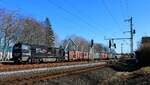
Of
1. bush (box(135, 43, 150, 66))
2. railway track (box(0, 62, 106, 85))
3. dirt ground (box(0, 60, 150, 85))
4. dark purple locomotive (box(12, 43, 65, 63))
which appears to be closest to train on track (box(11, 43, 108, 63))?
dark purple locomotive (box(12, 43, 65, 63))

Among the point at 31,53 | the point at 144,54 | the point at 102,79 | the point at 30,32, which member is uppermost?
the point at 30,32

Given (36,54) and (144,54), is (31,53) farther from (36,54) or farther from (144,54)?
(144,54)

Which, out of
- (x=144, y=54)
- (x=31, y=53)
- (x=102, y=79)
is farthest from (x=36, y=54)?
(x=102, y=79)

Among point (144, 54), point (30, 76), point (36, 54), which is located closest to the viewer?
point (30, 76)

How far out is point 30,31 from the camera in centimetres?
9519

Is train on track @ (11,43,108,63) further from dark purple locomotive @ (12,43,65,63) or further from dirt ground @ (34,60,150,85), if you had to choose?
dirt ground @ (34,60,150,85)

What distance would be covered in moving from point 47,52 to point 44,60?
2590 millimetres

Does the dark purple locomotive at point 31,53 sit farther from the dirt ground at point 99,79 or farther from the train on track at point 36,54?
the dirt ground at point 99,79

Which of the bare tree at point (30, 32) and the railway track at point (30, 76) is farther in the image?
the bare tree at point (30, 32)

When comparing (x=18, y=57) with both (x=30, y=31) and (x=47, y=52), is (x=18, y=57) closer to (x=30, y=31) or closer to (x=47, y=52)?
(x=47, y=52)

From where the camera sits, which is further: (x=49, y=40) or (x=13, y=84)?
(x=49, y=40)

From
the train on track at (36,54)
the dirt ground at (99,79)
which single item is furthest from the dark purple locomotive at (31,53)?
the dirt ground at (99,79)

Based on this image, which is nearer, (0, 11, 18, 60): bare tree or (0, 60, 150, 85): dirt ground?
(0, 60, 150, 85): dirt ground

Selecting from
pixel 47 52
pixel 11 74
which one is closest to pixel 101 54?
pixel 47 52
